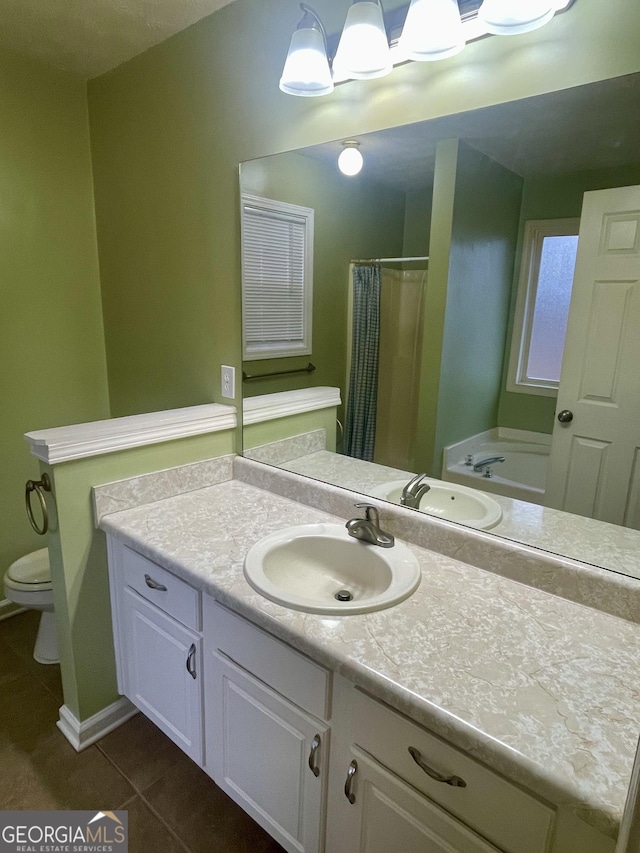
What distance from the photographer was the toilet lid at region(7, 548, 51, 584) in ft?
6.42

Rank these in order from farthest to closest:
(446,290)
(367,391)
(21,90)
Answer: (21,90) → (367,391) → (446,290)

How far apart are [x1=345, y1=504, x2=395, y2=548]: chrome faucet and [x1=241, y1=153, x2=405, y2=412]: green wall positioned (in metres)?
0.42

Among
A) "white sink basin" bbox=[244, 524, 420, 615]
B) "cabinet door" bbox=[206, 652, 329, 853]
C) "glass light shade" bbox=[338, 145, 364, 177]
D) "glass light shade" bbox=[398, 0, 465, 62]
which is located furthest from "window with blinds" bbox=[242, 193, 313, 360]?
"cabinet door" bbox=[206, 652, 329, 853]

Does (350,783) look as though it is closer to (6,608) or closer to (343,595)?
(343,595)

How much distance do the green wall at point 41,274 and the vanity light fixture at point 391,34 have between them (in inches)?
51.5

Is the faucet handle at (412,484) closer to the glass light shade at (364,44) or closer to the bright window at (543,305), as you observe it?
the bright window at (543,305)

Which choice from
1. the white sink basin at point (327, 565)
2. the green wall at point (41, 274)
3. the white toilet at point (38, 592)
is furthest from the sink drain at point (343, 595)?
the green wall at point (41, 274)

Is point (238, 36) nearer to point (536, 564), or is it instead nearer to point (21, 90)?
point (21, 90)

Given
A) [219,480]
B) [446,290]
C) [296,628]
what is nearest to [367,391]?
[446,290]

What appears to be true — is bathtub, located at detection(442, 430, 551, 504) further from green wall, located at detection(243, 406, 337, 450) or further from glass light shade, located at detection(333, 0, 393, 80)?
glass light shade, located at detection(333, 0, 393, 80)

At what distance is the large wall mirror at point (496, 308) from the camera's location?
1088 millimetres

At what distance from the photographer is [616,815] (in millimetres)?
652

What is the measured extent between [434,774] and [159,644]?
35.3 inches

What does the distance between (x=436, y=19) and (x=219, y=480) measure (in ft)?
4.86
